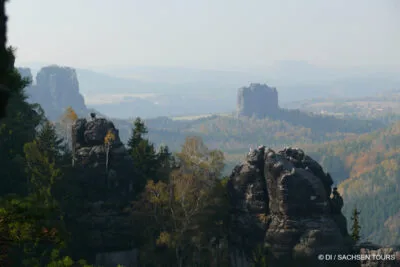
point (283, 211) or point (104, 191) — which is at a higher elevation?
point (104, 191)

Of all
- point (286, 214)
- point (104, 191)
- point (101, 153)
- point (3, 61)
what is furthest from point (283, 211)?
point (3, 61)

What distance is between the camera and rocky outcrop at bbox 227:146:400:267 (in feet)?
196

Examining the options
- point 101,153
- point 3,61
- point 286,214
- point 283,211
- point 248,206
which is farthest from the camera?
point 101,153

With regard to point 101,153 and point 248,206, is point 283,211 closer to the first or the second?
point 248,206

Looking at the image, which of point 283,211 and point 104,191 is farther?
point 104,191

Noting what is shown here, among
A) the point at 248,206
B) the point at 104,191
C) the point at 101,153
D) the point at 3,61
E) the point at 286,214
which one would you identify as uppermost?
the point at 3,61

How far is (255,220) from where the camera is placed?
63.2 m

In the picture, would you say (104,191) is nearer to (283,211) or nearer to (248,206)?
(248,206)

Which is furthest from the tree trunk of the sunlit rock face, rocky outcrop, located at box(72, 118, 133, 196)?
rocky outcrop, located at box(72, 118, 133, 196)

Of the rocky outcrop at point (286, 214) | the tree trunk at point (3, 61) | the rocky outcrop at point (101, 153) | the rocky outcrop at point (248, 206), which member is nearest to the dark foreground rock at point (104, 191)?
the rocky outcrop at point (101, 153)

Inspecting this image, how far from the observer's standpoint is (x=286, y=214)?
202ft

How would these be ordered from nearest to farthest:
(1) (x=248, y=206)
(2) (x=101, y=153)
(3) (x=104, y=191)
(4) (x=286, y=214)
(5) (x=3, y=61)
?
(5) (x=3, y=61), (4) (x=286, y=214), (1) (x=248, y=206), (3) (x=104, y=191), (2) (x=101, y=153)

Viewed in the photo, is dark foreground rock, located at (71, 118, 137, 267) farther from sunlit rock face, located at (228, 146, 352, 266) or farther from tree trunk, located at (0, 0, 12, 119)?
tree trunk, located at (0, 0, 12, 119)

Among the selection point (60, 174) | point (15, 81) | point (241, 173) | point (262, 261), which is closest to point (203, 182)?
point (241, 173)
